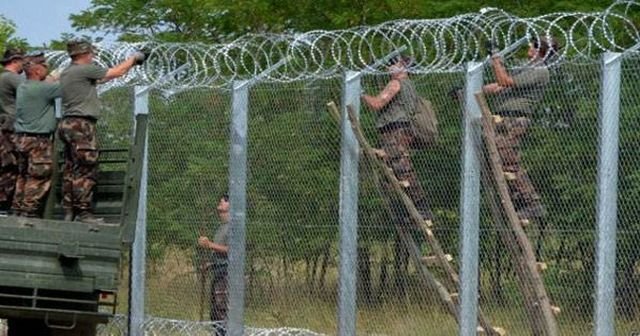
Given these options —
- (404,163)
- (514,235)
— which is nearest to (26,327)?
(404,163)

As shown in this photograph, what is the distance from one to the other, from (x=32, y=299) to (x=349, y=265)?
288 cm

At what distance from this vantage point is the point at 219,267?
1501cm

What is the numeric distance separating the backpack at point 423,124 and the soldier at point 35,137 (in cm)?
265

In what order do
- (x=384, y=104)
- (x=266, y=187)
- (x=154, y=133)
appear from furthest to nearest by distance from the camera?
(x=154, y=133)
(x=266, y=187)
(x=384, y=104)

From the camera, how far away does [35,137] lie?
12758mm

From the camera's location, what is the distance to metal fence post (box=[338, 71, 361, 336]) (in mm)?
13297

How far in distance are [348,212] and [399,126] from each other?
83cm

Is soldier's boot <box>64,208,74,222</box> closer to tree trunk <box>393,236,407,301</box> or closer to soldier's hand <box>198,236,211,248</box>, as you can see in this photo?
tree trunk <box>393,236,407,301</box>

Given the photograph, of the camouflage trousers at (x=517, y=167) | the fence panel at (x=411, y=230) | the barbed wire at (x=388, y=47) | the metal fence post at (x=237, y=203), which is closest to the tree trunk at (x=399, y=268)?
the fence panel at (x=411, y=230)

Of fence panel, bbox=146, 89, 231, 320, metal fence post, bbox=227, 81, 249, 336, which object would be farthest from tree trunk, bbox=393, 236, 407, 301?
fence panel, bbox=146, 89, 231, 320

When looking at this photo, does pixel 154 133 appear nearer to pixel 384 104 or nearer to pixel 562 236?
pixel 384 104

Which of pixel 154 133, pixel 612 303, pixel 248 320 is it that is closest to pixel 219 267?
pixel 248 320

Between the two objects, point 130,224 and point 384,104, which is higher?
point 384,104

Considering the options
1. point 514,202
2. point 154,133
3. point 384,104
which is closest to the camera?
point 514,202
